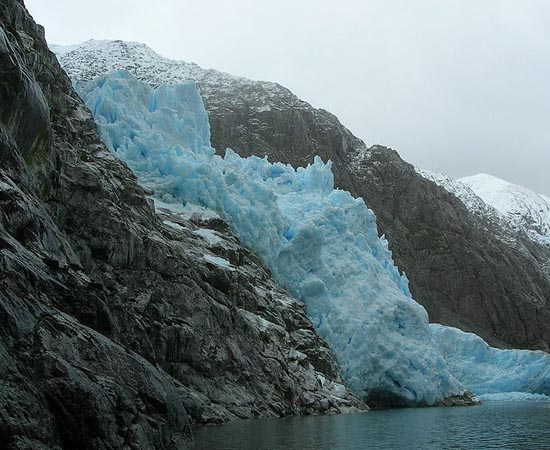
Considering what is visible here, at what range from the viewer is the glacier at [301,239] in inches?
2051

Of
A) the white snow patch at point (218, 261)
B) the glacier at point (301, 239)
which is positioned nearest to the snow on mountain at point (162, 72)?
the glacier at point (301, 239)

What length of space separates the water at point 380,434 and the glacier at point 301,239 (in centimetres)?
1506

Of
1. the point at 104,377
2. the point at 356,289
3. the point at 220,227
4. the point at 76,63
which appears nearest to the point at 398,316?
the point at 356,289

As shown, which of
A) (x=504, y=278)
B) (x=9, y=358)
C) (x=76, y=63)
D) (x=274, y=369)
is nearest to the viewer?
(x=9, y=358)

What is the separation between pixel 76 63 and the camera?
12700 centimetres

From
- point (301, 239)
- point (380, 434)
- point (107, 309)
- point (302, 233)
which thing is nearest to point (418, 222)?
point (301, 239)

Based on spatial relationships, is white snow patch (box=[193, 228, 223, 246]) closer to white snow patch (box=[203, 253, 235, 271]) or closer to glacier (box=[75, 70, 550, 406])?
white snow patch (box=[203, 253, 235, 271])

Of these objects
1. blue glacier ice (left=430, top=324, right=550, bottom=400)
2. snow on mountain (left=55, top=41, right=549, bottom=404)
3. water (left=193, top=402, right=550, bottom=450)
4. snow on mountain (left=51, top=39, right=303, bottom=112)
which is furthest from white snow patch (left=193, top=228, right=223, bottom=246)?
snow on mountain (left=51, top=39, right=303, bottom=112)

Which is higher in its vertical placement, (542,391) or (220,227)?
(220,227)

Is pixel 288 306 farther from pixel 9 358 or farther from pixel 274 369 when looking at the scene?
pixel 9 358

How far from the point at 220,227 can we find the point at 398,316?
52.7ft

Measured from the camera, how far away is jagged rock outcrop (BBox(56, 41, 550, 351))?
363 ft

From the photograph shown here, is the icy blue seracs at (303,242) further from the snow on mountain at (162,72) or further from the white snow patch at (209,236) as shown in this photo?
the snow on mountain at (162,72)

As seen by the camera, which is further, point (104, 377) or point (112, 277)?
point (112, 277)
